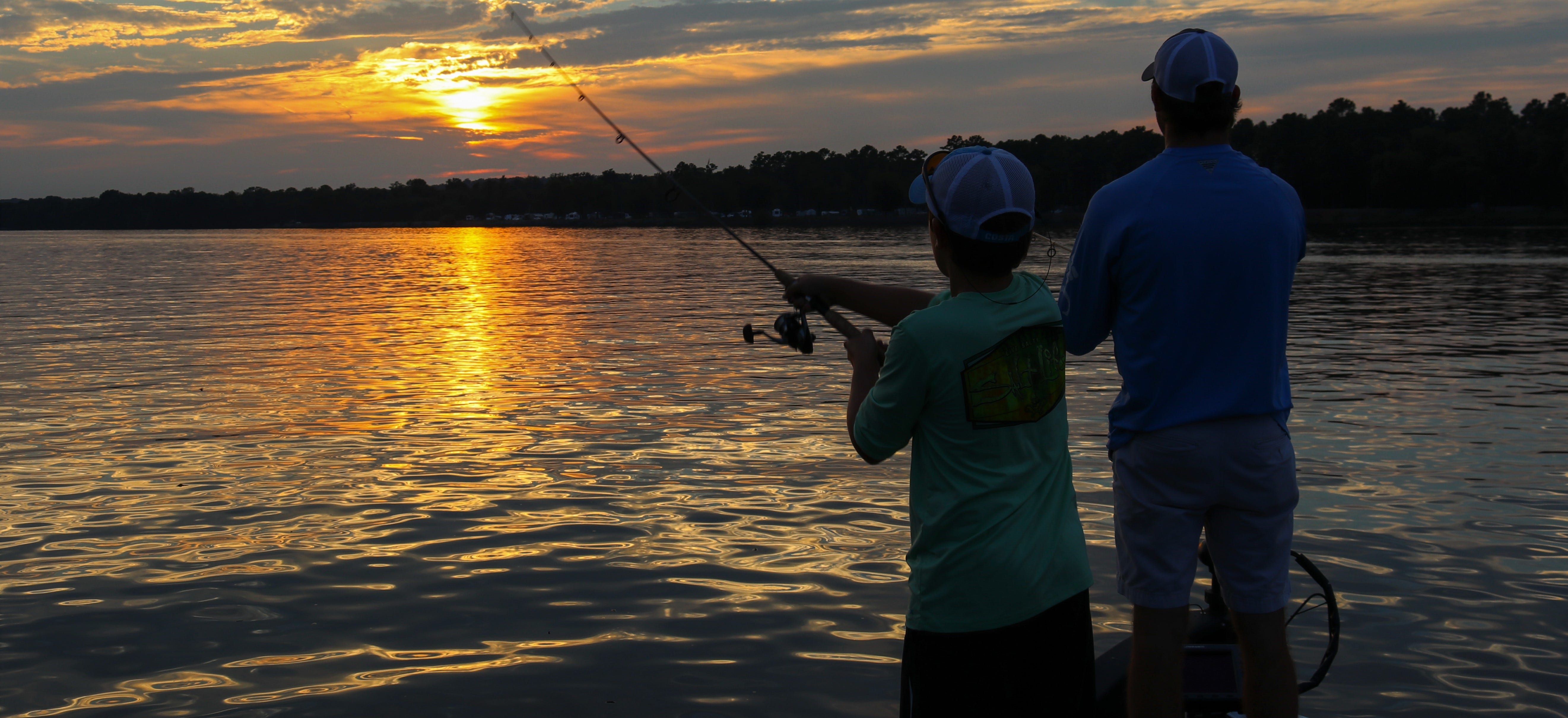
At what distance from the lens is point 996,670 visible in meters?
2.48

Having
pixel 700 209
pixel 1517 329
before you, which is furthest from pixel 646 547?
pixel 1517 329

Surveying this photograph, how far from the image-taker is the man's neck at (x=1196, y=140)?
2967 mm

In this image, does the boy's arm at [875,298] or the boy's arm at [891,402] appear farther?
the boy's arm at [875,298]

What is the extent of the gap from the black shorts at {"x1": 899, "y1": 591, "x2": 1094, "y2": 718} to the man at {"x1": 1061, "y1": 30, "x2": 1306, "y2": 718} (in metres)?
0.47

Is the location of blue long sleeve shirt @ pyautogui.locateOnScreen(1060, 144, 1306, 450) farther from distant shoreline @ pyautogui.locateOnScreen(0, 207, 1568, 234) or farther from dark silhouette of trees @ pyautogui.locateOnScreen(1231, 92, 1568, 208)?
dark silhouette of trees @ pyautogui.locateOnScreen(1231, 92, 1568, 208)

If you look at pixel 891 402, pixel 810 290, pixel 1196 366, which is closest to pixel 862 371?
pixel 891 402

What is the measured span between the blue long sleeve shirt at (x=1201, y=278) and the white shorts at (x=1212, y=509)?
0.05 meters

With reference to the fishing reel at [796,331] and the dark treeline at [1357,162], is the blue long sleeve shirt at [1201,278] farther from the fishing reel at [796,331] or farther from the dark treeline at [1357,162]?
the dark treeline at [1357,162]

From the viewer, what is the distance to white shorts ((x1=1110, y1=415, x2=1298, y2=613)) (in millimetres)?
2801

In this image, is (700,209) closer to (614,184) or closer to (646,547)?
(646,547)

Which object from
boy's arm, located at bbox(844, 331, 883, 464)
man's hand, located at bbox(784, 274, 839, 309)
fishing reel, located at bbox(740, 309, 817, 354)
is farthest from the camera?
fishing reel, located at bbox(740, 309, 817, 354)

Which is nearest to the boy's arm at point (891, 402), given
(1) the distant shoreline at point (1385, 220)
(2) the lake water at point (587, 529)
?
(2) the lake water at point (587, 529)

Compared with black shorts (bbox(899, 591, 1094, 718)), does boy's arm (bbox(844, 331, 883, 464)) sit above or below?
above

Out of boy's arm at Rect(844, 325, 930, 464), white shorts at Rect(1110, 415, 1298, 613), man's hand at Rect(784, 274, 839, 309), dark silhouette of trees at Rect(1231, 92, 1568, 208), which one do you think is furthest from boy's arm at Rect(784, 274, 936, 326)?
dark silhouette of trees at Rect(1231, 92, 1568, 208)
